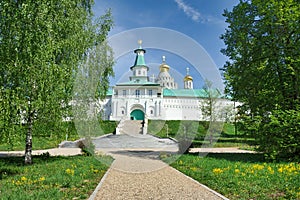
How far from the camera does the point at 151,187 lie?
A: 7664 millimetres

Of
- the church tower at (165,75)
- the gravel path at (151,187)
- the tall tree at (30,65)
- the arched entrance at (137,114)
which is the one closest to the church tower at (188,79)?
the church tower at (165,75)

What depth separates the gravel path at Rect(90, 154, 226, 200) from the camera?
6.58 m

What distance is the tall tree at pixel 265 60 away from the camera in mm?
11977

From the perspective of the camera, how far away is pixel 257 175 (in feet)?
26.8

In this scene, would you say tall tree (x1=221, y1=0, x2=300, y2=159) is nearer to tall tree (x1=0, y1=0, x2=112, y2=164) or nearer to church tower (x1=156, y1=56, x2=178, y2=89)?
church tower (x1=156, y1=56, x2=178, y2=89)

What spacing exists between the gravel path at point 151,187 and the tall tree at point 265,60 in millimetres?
5288

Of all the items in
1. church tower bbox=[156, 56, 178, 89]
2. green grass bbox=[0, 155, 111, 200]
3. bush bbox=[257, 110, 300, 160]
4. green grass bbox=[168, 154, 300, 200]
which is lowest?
green grass bbox=[0, 155, 111, 200]

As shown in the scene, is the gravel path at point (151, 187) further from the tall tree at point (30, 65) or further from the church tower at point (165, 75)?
the church tower at point (165, 75)

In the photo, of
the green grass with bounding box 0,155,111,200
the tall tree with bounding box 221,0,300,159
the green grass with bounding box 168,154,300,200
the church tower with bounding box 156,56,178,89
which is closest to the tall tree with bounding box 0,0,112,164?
the green grass with bounding box 0,155,111,200

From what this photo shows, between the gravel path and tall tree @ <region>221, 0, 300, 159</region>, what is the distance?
5.29 meters

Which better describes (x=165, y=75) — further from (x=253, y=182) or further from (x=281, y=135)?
(x=253, y=182)

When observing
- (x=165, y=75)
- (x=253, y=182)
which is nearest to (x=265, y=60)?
(x=253, y=182)

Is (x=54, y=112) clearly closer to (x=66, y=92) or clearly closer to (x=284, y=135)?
(x=66, y=92)

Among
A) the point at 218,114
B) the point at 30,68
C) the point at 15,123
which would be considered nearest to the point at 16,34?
the point at 30,68
